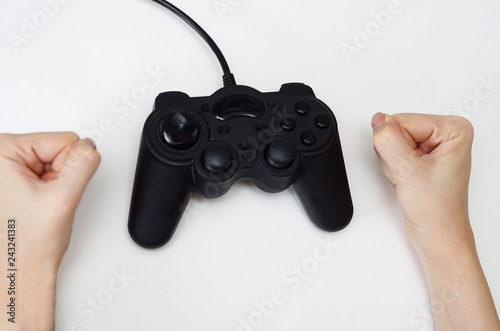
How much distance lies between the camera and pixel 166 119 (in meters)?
0.69

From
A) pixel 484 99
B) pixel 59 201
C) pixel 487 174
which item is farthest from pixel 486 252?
pixel 59 201

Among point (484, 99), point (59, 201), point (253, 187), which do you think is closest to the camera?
point (59, 201)

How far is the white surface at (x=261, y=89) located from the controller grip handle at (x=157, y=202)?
3 cm

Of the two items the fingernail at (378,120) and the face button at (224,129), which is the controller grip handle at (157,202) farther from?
the fingernail at (378,120)

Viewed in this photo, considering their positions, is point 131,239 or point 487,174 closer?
point 131,239

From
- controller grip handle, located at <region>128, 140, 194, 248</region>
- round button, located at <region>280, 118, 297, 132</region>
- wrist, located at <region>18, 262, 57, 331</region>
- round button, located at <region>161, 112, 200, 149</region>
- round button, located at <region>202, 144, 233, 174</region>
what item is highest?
round button, located at <region>280, 118, 297, 132</region>

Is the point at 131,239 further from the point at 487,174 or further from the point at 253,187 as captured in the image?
the point at 487,174

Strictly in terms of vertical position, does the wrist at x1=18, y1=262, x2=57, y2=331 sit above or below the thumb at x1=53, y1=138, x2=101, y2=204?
below

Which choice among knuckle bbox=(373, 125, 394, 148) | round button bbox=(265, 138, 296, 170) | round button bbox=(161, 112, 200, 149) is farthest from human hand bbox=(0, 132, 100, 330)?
knuckle bbox=(373, 125, 394, 148)

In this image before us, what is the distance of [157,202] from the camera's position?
67cm

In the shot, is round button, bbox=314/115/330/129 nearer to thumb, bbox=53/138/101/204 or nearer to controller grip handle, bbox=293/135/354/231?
controller grip handle, bbox=293/135/354/231

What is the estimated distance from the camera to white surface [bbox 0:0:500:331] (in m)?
0.67

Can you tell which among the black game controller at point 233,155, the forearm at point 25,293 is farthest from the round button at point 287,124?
the forearm at point 25,293

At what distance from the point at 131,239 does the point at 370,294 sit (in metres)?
0.37
